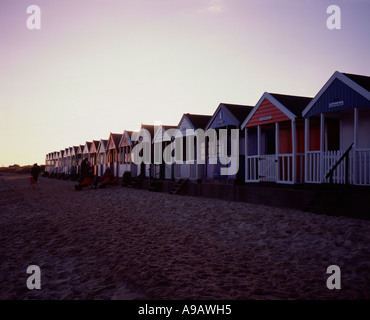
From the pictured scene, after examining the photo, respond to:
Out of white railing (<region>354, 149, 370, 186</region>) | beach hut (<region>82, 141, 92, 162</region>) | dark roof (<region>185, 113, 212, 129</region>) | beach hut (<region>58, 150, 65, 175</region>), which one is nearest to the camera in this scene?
white railing (<region>354, 149, 370, 186</region>)

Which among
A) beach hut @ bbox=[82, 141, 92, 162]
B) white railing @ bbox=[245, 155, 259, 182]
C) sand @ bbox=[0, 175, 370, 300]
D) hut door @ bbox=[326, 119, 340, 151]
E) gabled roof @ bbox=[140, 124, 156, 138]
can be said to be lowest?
sand @ bbox=[0, 175, 370, 300]

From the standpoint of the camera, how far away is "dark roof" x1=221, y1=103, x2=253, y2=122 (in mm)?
16903

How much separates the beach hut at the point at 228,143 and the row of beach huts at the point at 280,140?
39mm

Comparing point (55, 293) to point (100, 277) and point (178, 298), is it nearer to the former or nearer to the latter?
point (100, 277)

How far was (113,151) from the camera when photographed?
3331 centimetres

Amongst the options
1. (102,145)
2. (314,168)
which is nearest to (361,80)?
(314,168)

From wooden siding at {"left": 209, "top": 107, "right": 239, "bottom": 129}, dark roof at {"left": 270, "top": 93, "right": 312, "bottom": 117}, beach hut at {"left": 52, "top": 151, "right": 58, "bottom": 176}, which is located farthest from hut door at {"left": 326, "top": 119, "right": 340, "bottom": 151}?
beach hut at {"left": 52, "top": 151, "right": 58, "bottom": 176}

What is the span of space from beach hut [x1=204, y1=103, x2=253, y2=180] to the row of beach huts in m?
0.04

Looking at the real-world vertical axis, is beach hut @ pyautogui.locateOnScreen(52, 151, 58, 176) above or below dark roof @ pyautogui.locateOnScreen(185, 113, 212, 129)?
below

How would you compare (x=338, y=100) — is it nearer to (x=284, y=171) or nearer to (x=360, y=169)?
(x=360, y=169)

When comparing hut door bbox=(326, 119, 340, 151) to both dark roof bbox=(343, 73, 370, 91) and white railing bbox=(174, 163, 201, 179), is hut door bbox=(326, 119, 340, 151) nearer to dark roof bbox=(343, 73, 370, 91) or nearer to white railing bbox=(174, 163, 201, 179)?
dark roof bbox=(343, 73, 370, 91)

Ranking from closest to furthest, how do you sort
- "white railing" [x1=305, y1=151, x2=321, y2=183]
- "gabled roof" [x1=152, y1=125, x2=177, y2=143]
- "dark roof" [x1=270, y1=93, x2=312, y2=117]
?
"white railing" [x1=305, y1=151, x2=321, y2=183] < "dark roof" [x1=270, y1=93, x2=312, y2=117] < "gabled roof" [x1=152, y1=125, x2=177, y2=143]
